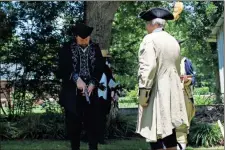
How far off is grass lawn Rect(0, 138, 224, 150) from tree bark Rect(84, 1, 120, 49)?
194cm

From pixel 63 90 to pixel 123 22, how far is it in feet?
26.1

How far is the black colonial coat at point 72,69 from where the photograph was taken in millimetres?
5832

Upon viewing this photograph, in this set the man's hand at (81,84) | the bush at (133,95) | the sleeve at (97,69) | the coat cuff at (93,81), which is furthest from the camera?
the bush at (133,95)

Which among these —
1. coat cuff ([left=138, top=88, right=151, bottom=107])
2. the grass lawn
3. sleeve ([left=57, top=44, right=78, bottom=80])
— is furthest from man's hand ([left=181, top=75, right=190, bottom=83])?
the grass lawn

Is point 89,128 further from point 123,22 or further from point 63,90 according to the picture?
point 123,22

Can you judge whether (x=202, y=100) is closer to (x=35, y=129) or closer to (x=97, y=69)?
(x=35, y=129)

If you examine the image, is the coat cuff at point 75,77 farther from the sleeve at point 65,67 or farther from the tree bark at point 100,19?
the tree bark at point 100,19

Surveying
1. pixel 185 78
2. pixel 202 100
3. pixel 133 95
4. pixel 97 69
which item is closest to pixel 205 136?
pixel 185 78

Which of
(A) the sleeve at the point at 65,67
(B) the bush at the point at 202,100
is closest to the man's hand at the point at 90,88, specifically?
(A) the sleeve at the point at 65,67

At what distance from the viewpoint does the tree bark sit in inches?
354

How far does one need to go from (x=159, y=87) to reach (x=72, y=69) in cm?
174

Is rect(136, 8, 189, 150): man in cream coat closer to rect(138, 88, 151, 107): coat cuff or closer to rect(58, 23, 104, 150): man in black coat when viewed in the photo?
rect(138, 88, 151, 107): coat cuff

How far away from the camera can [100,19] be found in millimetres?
9047

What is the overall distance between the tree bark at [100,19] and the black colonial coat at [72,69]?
291cm
